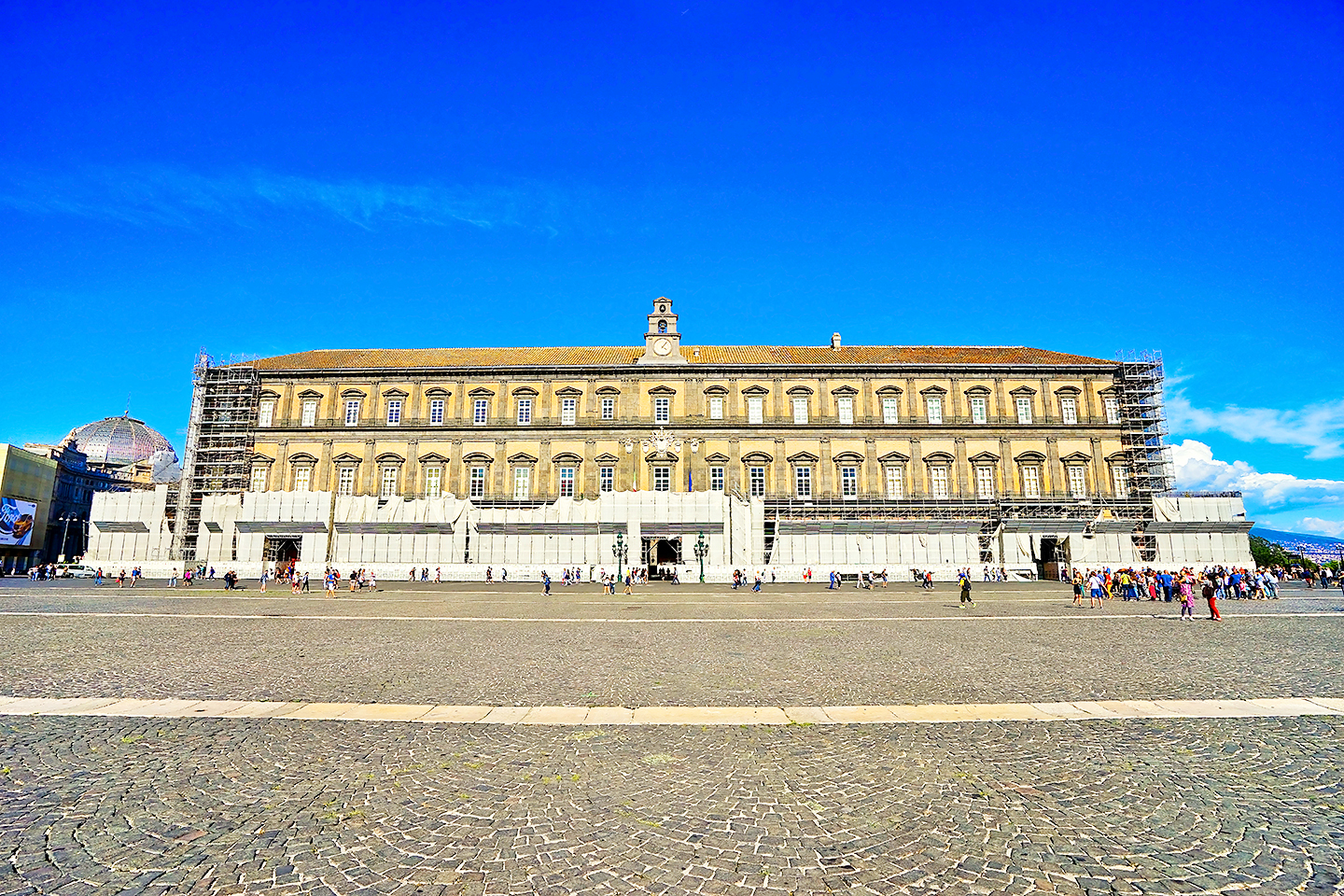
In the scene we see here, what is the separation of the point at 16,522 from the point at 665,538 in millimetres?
57731

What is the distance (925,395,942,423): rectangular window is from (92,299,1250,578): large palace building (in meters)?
0.14

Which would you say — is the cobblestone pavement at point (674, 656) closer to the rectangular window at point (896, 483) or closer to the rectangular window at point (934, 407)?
the rectangular window at point (896, 483)

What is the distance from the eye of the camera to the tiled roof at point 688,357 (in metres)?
53.4

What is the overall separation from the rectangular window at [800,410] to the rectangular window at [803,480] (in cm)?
385

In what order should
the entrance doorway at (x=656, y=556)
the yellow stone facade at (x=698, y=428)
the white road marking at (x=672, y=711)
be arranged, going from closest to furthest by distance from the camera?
the white road marking at (x=672, y=711)
the entrance doorway at (x=656, y=556)
the yellow stone facade at (x=698, y=428)

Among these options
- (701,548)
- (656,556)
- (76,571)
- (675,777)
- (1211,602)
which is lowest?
(675,777)

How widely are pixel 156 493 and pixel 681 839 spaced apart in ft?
195

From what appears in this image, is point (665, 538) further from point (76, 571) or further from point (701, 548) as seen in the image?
point (76, 571)

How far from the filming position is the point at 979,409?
51875 mm

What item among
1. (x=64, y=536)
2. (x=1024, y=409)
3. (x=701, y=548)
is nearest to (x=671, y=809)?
(x=701, y=548)

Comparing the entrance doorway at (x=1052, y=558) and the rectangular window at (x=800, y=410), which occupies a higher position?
the rectangular window at (x=800, y=410)

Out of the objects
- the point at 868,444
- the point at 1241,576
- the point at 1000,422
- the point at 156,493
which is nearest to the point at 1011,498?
the point at 1000,422

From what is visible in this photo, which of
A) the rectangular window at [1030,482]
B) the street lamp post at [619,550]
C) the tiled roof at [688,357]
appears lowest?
the street lamp post at [619,550]

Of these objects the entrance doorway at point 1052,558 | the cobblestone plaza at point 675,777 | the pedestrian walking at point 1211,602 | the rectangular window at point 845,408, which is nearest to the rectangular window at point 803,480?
the rectangular window at point 845,408
